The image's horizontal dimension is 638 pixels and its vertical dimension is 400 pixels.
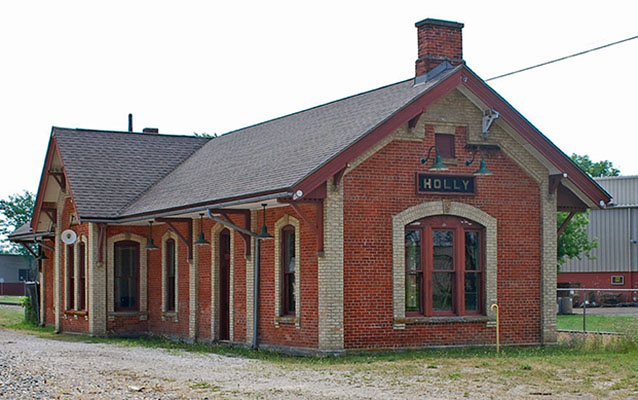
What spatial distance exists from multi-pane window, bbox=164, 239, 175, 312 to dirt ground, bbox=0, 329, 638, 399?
301 inches

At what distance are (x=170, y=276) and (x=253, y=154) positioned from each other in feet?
15.3

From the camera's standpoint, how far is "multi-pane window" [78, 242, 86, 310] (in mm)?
29594

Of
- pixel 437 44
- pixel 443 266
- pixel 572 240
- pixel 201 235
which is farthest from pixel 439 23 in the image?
pixel 572 240

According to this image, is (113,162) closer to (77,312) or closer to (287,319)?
(77,312)

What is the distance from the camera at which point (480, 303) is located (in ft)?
69.8

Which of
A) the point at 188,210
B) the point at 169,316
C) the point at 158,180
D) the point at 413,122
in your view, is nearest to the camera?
the point at 413,122

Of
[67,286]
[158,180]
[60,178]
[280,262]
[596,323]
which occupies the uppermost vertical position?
[60,178]

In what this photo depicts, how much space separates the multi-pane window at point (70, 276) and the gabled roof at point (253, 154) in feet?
9.20

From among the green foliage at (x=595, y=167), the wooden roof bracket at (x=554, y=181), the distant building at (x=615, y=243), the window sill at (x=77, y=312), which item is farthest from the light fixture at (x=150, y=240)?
the green foliage at (x=595, y=167)

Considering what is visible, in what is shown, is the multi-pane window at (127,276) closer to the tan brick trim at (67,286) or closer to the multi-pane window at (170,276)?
the multi-pane window at (170,276)

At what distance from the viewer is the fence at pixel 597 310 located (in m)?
27.4

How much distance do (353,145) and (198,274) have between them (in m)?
7.52

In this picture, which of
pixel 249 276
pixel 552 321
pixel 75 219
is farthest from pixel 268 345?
pixel 75 219

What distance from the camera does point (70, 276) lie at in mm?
30688
